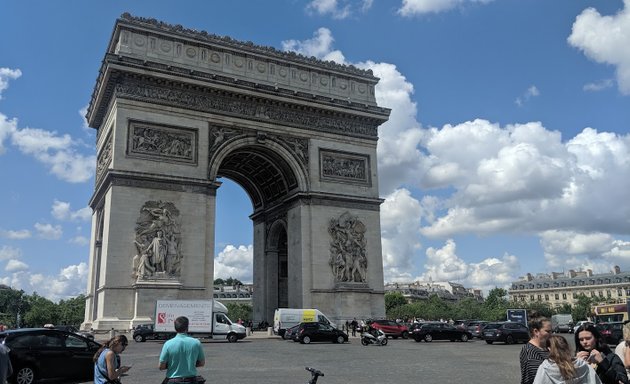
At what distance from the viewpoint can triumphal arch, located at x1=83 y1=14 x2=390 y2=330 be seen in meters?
30.8

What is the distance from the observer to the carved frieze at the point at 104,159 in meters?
33.1

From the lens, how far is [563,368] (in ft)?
16.0

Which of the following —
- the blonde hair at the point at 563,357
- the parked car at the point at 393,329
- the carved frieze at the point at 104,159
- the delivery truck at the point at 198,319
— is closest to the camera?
the blonde hair at the point at 563,357

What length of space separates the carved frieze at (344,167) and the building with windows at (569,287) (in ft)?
322

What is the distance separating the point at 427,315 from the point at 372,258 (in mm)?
77526

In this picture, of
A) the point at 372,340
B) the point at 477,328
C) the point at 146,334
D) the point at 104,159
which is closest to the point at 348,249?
the point at 477,328

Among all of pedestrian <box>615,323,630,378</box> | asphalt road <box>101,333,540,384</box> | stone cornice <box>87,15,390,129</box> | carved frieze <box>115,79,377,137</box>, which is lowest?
asphalt road <box>101,333,540,384</box>

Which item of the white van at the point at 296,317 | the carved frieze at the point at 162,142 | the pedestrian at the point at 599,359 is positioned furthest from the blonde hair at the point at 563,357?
the carved frieze at the point at 162,142

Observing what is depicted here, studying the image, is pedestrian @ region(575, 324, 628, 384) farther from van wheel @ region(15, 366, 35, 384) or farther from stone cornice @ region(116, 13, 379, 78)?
stone cornice @ region(116, 13, 379, 78)

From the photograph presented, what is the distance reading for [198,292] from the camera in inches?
1244

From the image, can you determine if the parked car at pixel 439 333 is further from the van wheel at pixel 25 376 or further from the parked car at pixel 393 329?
the van wheel at pixel 25 376

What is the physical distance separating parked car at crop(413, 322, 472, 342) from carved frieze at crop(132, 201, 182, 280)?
13566mm

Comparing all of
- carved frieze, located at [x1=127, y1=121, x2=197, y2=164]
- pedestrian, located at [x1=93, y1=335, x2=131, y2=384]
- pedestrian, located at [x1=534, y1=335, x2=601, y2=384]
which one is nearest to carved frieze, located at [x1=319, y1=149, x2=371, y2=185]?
carved frieze, located at [x1=127, y1=121, x2=197, y2=164]

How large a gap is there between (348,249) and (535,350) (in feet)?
101
